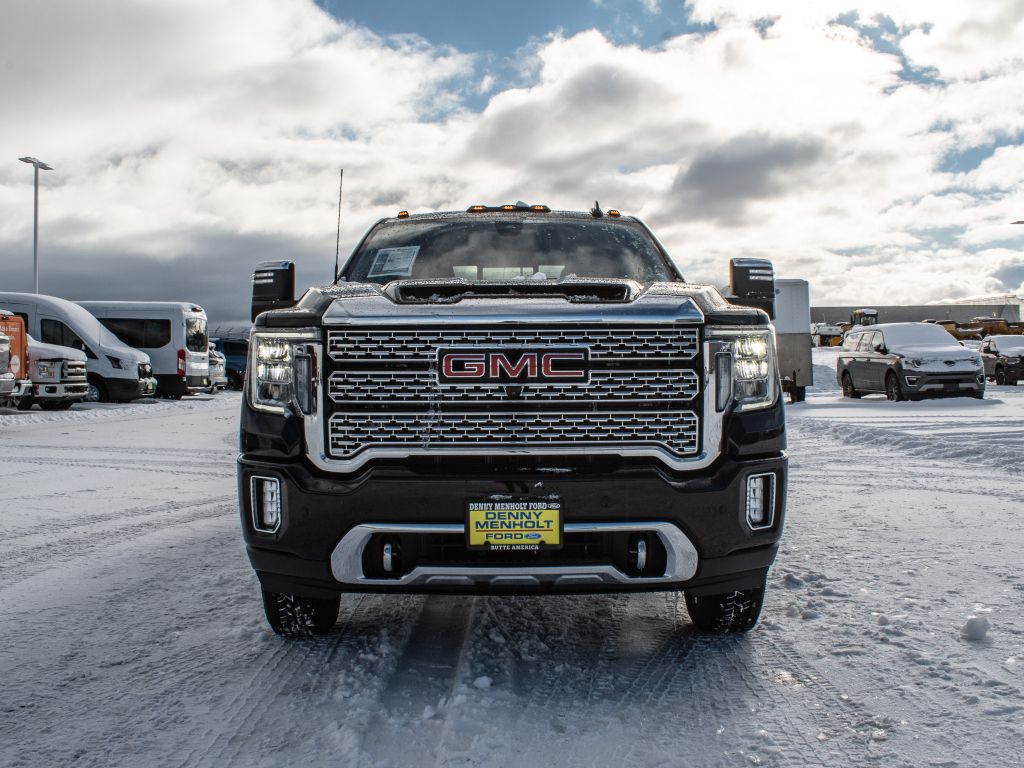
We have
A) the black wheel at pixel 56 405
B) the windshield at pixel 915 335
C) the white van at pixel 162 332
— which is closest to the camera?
the windshield at pixel 915 335

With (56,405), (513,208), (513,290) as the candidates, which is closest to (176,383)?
(56,405)

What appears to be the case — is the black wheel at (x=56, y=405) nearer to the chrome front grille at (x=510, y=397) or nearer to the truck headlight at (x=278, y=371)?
the truck headlight at (x=278, y=371)

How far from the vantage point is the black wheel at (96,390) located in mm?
21375

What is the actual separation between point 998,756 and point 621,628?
1563mm

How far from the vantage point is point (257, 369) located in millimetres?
3348

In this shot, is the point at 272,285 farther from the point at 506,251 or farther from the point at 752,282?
the point at 752,282

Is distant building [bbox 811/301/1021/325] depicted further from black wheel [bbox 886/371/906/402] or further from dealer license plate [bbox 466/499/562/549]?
dealer license plate [bbox 466/499/562/549]

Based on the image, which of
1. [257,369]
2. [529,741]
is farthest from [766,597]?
[257,369]

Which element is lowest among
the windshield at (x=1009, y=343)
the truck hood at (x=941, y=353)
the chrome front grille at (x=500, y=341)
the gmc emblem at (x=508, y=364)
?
the gmc emblem at (x=508, y=364)

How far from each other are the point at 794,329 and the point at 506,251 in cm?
1492

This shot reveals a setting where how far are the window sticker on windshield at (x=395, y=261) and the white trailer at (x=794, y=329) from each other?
14633 mm

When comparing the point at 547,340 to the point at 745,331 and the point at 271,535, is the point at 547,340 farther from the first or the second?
the point at 271,535

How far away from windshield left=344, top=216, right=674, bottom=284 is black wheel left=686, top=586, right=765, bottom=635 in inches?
64.2

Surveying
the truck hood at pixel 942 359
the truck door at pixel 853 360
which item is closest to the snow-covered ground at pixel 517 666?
the truck hood at pixel 942 359
